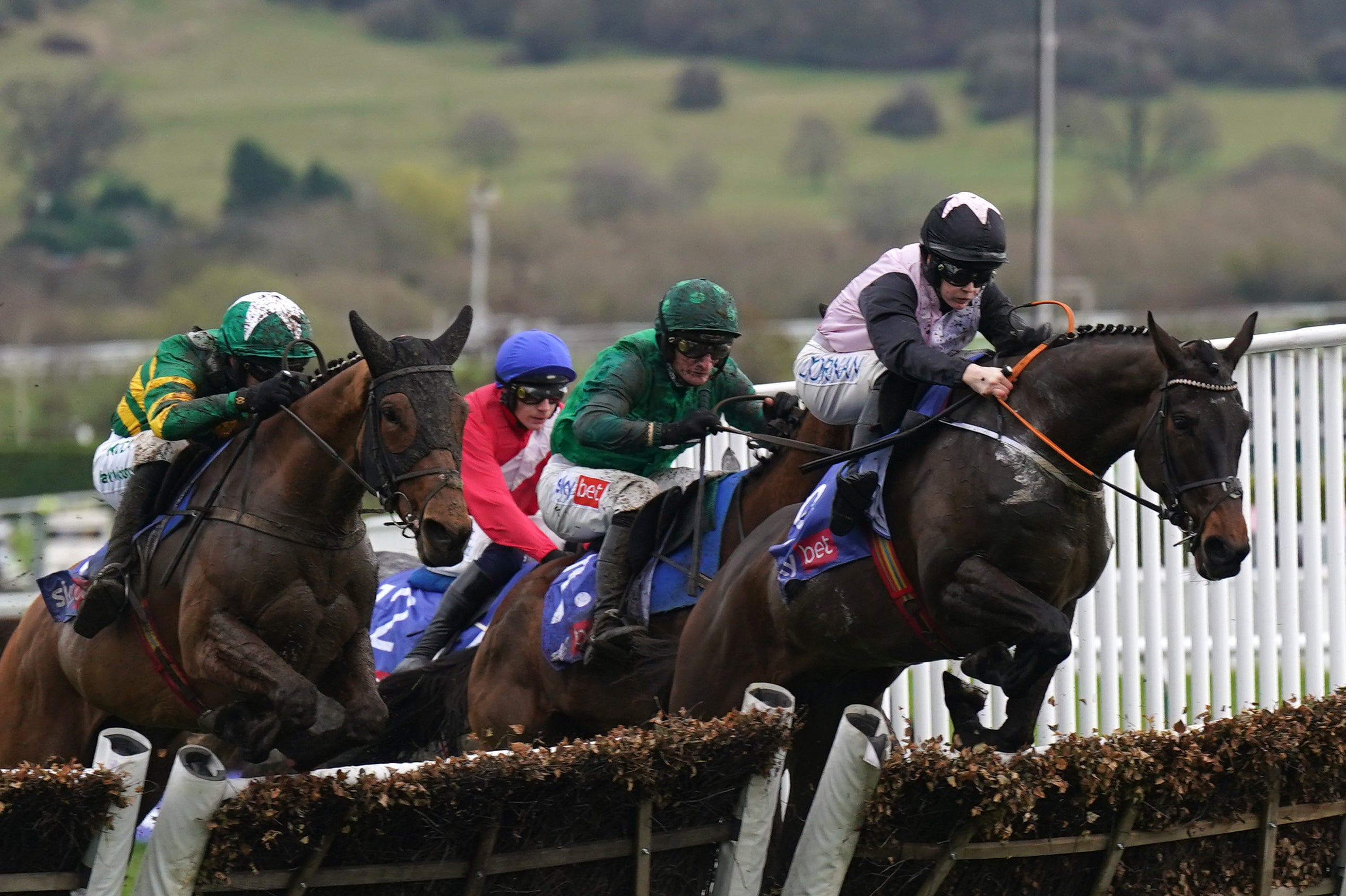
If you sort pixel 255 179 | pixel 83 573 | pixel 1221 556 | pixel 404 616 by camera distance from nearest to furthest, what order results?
pixel 1221 556
pixel 83 573
pixel 404 616
pixel 255 179

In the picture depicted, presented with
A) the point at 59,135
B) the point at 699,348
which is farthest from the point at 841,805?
the point at 59,135

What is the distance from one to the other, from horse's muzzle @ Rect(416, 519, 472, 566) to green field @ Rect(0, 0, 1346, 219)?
211 feet

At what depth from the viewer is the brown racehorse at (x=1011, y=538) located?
5.30m

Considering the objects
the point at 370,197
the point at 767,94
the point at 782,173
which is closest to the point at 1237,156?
the point at 782,173

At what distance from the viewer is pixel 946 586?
219 inches

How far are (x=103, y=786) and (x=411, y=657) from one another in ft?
12.5

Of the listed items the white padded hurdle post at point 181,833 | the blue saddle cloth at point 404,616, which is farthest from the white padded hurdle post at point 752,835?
the blue saddle cloth at point 404,616

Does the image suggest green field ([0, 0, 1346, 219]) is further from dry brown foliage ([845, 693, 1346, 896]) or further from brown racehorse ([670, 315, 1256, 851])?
dry brown foliage ([845, 693, 1346, 896])

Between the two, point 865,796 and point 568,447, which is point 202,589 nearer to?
point 568,447

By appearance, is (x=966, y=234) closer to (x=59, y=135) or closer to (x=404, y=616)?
(x=404, y=616)

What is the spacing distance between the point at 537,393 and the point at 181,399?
1697mm

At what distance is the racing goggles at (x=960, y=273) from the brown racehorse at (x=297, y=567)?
1537 mm

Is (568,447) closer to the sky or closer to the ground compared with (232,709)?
closer to the sky

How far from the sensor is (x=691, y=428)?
6.62 meters
